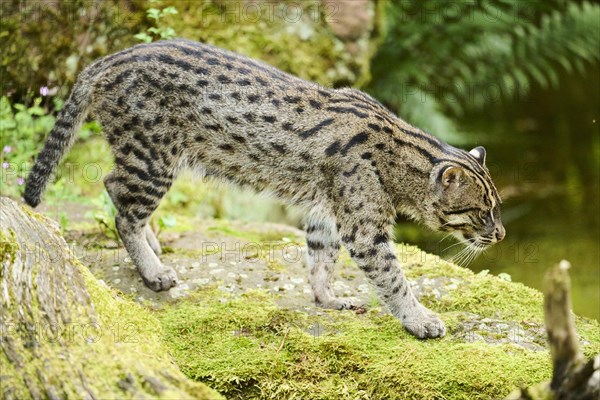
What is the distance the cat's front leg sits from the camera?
5297 mm

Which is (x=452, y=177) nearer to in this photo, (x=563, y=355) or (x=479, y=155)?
(x=479, y=155)

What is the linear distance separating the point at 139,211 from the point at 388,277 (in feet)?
5.60

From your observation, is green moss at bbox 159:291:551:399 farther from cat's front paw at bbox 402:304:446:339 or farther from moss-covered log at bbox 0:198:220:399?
moss-covered log at bbox 0:198:220:399

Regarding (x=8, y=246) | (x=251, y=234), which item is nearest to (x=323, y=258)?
(x=251, y=234)

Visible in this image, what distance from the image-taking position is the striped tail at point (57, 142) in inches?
231

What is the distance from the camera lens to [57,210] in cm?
706

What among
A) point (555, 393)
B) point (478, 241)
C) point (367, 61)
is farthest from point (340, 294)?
point (367, 61)

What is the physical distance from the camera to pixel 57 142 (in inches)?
234

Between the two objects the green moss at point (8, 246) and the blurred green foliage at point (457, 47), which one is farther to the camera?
the blurred green foliage at point (457, 47)

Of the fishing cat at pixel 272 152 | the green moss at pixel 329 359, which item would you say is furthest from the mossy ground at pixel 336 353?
the fishing cat at pixel 272 152

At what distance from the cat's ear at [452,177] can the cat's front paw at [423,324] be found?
0.80 m

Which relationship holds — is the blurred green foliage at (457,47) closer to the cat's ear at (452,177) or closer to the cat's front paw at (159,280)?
the cat's ear at (452,177)

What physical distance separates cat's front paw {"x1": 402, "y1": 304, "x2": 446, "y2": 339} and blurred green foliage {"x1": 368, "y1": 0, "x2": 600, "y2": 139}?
20.1ft

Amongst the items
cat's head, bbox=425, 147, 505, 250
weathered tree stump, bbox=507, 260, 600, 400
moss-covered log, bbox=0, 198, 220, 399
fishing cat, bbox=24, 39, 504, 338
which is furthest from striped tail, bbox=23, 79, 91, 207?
weathered tree stump, bbox=507, 260, 600, 400
